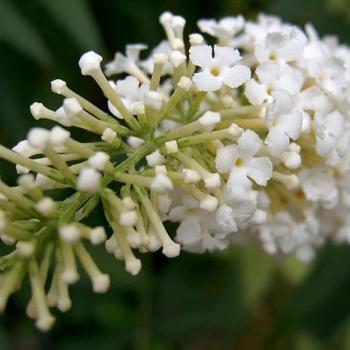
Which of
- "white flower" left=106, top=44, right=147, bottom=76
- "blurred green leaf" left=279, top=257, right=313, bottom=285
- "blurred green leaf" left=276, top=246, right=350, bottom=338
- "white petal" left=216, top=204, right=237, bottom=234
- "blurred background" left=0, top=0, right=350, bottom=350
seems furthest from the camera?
"blurred green leaf" left=279, top=257, right=313, bottom=285

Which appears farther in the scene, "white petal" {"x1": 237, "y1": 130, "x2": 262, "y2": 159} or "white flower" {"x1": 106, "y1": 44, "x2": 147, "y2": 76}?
"white flower" {"x1": 106, "y1": 44, "x2": 147, "y2": 76}

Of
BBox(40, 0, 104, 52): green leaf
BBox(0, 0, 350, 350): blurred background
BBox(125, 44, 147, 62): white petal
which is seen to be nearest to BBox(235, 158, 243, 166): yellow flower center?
BBox(125, 44, 147, 62): white petal

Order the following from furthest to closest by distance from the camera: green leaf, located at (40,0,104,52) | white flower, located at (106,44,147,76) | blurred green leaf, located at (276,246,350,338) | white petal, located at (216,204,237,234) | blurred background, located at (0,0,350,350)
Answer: blurred green leaf, located at (276,246,350,338)
blurred background, located at (0,0,350,350)
green leaf, located at (40,0,104,52)
white flower, located at (106,44,147,76)
white petal, located at (216,204,237,234)

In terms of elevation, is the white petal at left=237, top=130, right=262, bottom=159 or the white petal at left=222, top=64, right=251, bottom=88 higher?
the white petal at left=222, top=64, right=251, bottom=88

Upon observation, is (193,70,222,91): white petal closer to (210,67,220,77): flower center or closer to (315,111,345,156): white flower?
(210,67,220,77): flower center

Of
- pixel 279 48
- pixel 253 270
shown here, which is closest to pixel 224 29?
pixel 279 48

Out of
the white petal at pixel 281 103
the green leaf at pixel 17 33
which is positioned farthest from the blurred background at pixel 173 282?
the white petal at pixel 281 103

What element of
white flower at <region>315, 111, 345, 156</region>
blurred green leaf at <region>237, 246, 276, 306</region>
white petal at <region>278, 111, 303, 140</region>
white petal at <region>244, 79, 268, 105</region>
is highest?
white petal at <region>244, 79, 268, 105</region>
